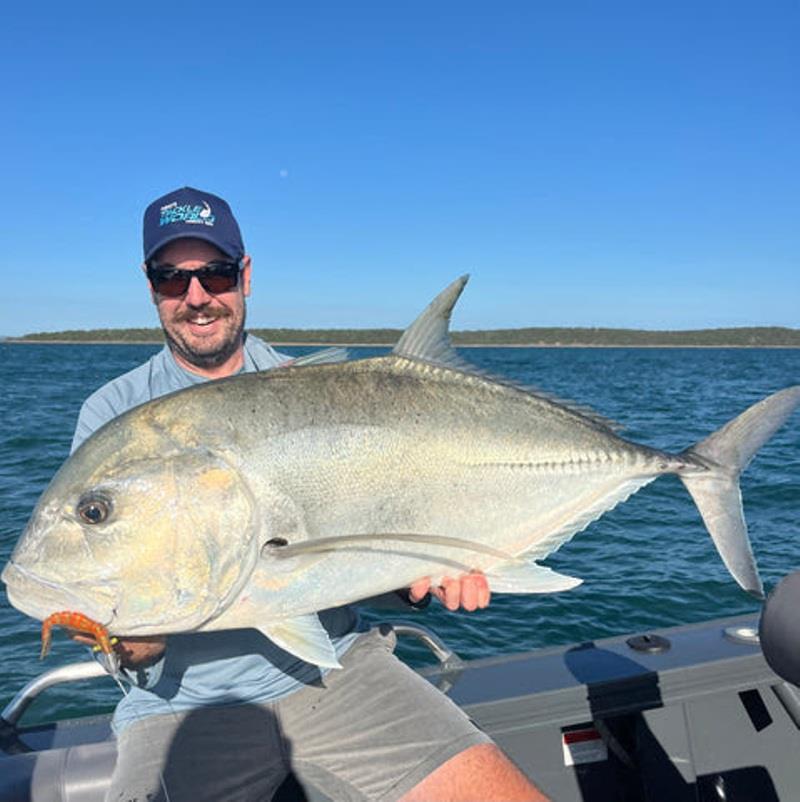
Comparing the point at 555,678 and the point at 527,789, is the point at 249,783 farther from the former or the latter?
the point at 555,678

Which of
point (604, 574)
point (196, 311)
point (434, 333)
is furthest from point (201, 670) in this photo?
point (604, 574)

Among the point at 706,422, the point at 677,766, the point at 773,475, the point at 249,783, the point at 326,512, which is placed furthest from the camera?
the point at 706,422

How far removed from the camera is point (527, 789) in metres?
2.59

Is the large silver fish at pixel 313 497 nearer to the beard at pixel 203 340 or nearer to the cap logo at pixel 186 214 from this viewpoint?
the beard at pixel 203 340

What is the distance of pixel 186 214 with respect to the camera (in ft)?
10.5

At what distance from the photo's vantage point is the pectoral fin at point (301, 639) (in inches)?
96.8

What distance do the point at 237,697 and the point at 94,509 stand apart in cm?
114

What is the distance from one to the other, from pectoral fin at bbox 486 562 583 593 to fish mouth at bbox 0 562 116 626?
129cm

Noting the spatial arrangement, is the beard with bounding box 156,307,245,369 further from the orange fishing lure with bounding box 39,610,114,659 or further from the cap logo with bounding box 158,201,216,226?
the orange fishing lure with bounding box 39,610,114,659

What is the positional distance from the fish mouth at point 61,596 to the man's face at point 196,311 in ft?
4.06

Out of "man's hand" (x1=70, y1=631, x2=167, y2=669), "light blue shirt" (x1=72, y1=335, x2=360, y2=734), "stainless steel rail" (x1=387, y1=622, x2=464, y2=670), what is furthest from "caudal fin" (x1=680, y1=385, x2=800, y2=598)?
"man's hand" (x1=70, y1=631, x2=167, y2=669)

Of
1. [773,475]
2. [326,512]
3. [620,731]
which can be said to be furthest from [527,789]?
[773,475]

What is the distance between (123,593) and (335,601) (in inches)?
26.2

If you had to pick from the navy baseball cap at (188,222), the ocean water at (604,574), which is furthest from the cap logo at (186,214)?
the ocean water at (604,574)
